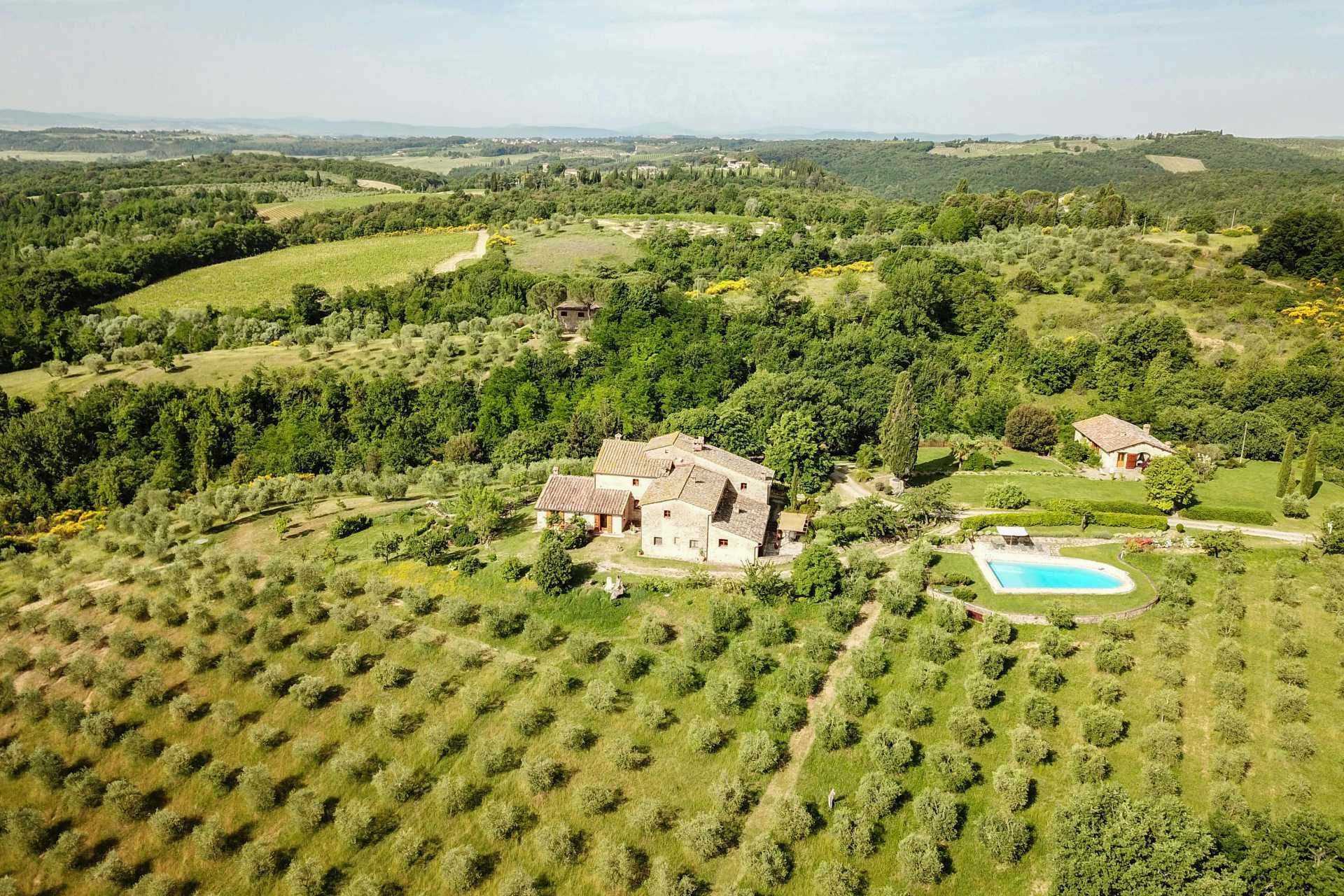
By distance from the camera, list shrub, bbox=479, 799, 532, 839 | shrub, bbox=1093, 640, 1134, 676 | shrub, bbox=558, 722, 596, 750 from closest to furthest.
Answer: shrub, bbox=479, 799, 532, 839 → shrub, bbox=558, 722, 596, 750 → shrub, bbox=1093, 640, 1134, 676

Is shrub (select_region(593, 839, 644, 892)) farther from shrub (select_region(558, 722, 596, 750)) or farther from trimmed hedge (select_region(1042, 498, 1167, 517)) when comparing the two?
trimmed hedge (select_region(1042, 498, 1167, 517))

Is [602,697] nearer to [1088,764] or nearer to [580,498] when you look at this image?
[580,498]

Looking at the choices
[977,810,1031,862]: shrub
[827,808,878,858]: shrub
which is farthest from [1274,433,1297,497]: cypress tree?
[827,808,878,858]: shrub

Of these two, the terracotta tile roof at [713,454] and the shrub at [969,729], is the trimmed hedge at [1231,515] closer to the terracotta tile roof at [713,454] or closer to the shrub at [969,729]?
the shrub at [969,729]

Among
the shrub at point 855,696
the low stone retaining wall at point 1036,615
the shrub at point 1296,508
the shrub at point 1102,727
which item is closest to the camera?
the shrub at point 1102,727

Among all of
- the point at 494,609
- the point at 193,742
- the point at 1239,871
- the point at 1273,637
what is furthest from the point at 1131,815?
the point at 193,742

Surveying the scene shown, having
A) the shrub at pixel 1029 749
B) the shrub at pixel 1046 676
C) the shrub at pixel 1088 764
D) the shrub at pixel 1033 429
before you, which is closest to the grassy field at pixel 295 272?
the shrub at pixel 1033 429
